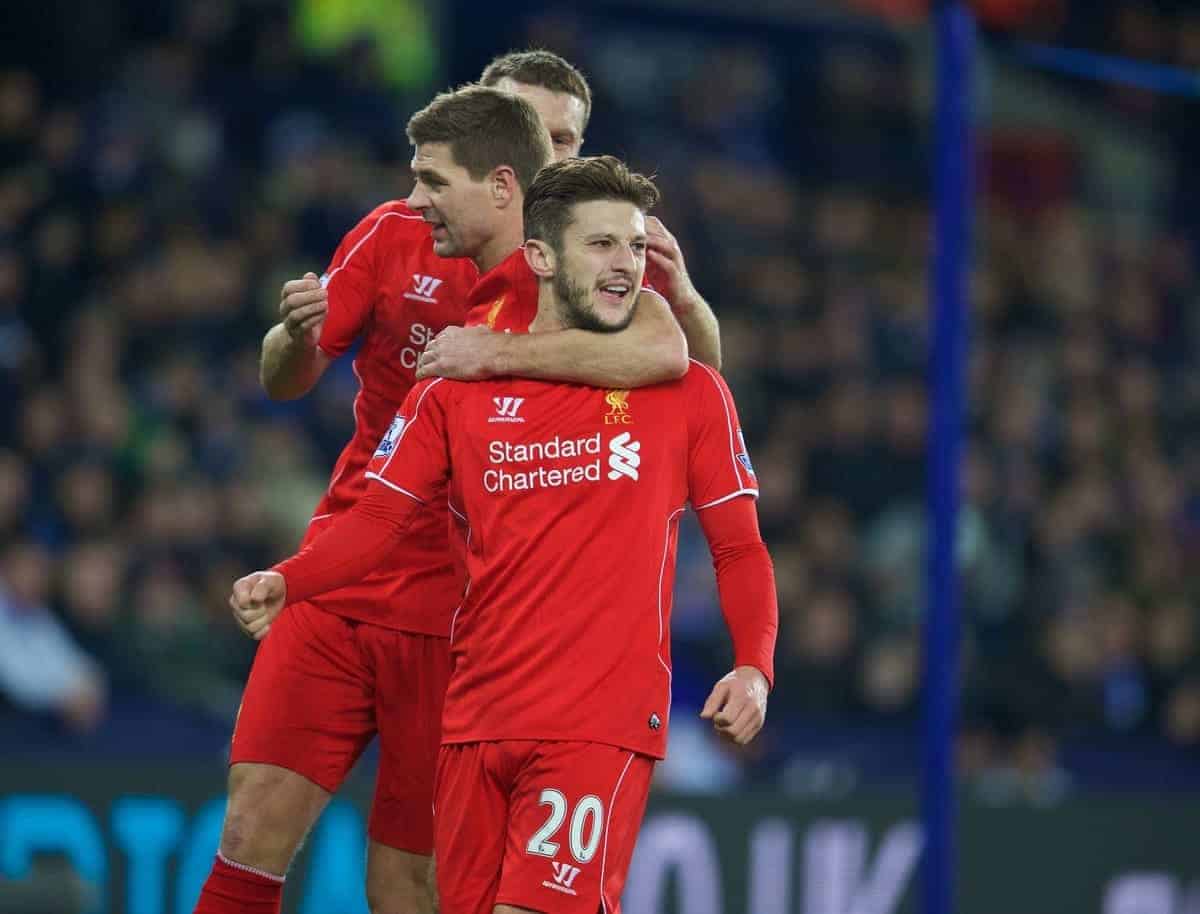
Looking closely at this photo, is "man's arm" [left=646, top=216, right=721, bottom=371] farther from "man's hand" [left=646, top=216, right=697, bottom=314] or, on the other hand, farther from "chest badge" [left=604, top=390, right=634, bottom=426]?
"chest badge" [left=604, top=390, right=634, bottom=426]

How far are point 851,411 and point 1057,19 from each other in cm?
433

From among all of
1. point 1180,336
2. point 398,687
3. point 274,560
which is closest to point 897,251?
point 1180,336

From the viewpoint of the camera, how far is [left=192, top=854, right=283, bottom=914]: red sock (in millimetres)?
3871

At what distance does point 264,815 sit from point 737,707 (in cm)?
118

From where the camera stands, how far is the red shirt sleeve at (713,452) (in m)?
3.58

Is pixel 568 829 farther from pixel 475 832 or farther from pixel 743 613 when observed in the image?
pixel 743 613

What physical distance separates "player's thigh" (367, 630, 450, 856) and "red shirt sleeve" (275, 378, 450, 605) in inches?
18.3

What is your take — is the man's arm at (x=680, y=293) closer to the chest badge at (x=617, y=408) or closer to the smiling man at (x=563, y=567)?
the smiling man at (x=563, y=567)

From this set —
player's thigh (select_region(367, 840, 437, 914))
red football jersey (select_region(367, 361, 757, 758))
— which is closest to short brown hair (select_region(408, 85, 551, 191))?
red football jersey (select_region(367, 361, 757, 758))

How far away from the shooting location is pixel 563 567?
11.4 feet

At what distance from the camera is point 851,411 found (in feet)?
33.7

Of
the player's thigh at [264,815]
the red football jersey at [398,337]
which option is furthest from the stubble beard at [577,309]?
the player's thigh at [264,815]

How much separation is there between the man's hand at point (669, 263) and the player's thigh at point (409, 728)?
0.89 meters

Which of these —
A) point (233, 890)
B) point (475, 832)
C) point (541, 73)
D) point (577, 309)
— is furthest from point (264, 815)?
point (541, 73)
